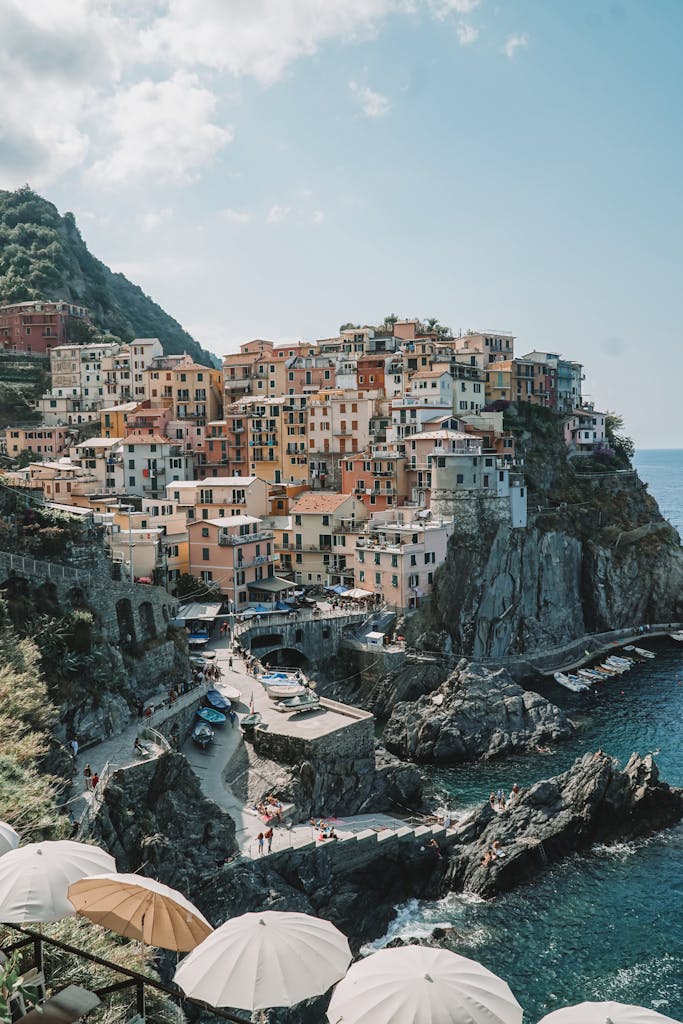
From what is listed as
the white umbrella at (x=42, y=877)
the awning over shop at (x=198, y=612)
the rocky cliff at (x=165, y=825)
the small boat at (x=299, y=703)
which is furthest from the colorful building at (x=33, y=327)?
the white umbrella at (x=42, y=877)

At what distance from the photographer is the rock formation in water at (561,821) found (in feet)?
111

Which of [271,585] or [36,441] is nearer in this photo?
[271,585]

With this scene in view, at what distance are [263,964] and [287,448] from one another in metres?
69.1

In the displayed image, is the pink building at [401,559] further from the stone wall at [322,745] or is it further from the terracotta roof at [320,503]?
the stone wall at [322,745]

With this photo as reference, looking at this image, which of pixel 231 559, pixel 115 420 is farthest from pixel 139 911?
pixel 115 420

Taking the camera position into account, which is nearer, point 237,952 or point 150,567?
point 237,952

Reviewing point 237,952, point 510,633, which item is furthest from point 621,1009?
point 510,633

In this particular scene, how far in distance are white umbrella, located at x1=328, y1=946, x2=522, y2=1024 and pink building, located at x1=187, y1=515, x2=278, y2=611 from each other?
47.9 meters

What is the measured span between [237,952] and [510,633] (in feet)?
185

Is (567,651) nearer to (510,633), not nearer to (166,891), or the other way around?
(510,633)

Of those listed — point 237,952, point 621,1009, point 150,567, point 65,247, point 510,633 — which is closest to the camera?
point 621,1009

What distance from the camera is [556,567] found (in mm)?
69875

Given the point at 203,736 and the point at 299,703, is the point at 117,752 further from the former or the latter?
the point at 299,703

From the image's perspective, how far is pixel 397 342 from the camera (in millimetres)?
91438
